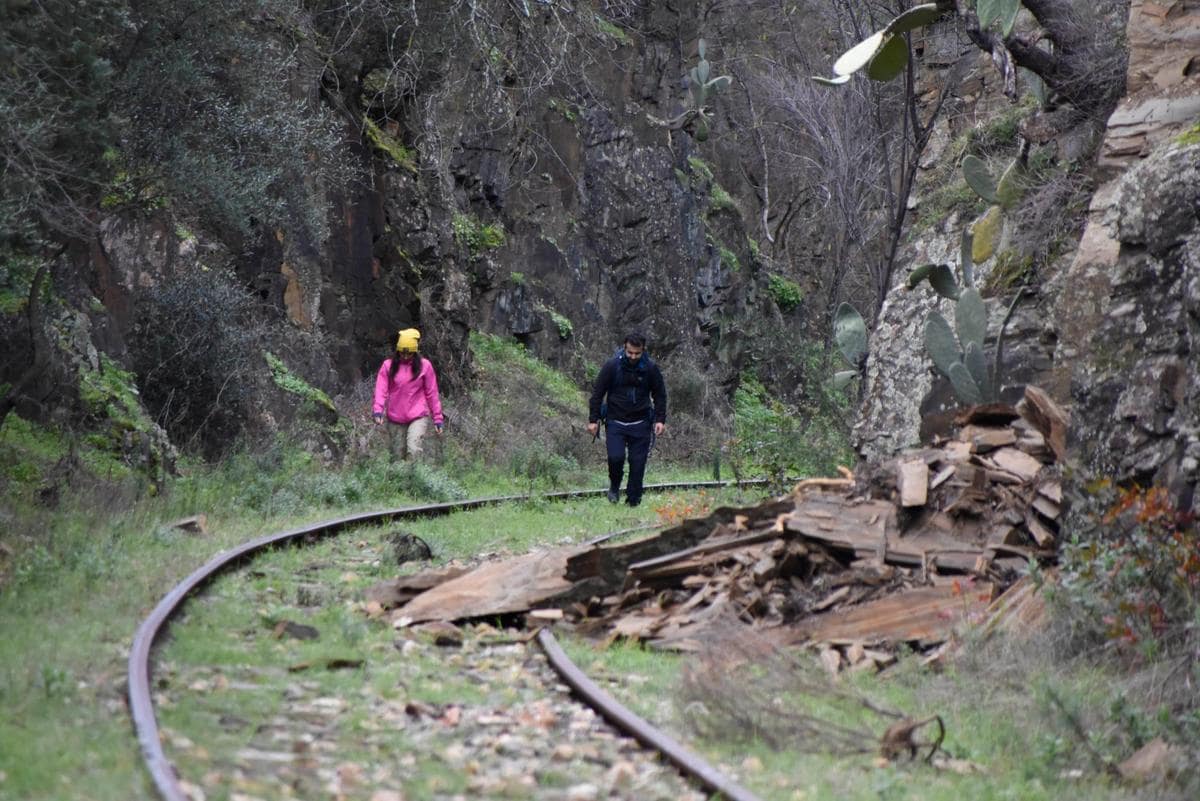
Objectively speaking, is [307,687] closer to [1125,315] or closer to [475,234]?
[1125,315]

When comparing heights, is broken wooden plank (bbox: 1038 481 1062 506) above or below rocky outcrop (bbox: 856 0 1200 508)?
below

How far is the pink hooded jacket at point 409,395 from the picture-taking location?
16516mm

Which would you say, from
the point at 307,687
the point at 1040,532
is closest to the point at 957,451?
the point at 1040,532

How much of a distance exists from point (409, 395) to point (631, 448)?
9.49 ft

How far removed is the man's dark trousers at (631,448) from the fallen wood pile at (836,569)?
5.68 metres

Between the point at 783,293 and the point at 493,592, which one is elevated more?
the point at 783,293

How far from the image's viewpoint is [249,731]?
18.7 ft

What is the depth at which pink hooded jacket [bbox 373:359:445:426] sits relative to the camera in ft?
54.2

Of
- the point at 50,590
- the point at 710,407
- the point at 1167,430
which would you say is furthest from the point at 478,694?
the point at 710,407

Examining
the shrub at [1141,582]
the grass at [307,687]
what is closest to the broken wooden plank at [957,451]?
the shrub at [1141,582]

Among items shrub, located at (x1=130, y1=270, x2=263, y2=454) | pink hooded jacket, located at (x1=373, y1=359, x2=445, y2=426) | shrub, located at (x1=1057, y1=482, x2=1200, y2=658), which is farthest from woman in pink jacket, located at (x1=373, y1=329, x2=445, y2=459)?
shrub, located at (x1=1057, y1=482, x2=1200, y2=658)

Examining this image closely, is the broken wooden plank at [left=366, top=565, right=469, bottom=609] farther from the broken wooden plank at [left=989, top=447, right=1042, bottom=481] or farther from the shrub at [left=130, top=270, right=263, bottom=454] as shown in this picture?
the shrub at [left=130, top=270, right=263, bottom=454]

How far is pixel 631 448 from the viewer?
16062 millimetres

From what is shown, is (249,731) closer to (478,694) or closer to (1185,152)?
(478,694)
